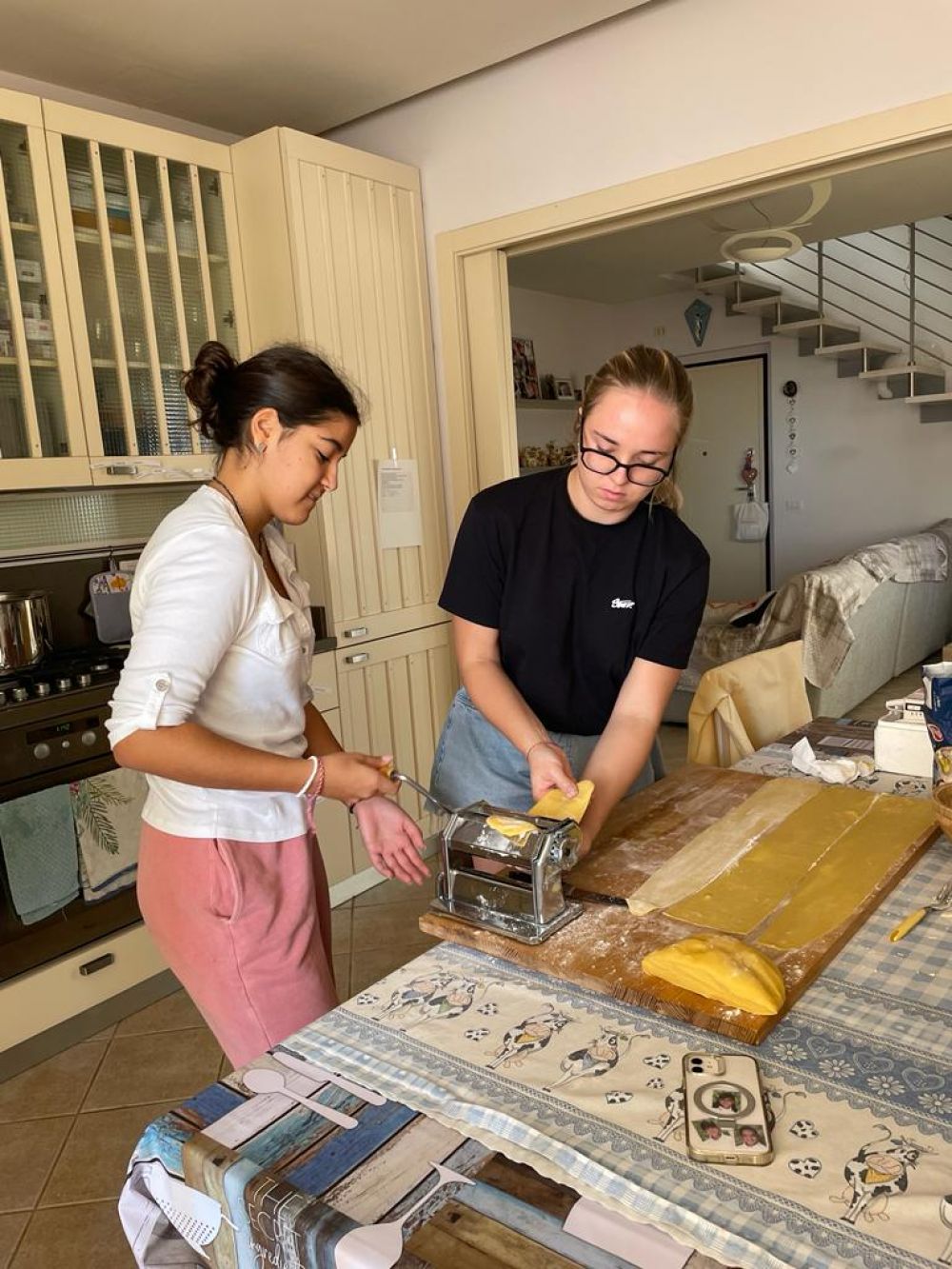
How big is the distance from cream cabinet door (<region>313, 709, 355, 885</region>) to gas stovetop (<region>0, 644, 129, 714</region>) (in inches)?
27.2

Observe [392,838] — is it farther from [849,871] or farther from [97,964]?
[97,964]

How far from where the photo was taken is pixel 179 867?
1306mm

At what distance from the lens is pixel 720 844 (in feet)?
4.31

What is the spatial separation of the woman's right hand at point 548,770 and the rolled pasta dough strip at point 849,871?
34cm

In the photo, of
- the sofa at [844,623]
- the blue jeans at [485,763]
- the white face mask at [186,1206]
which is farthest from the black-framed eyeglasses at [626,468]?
the sofa at [844,623]

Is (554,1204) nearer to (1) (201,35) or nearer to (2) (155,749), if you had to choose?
(2) (155,749)

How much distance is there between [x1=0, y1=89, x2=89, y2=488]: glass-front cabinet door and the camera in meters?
2.48

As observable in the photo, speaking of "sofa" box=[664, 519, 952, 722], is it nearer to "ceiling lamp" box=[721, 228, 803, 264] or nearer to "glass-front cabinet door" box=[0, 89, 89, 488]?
"ceiling lamp" box=[721, 228, 803, 264]

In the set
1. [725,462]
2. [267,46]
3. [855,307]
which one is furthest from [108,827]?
[855,307]

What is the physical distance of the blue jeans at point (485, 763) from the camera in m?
1.69

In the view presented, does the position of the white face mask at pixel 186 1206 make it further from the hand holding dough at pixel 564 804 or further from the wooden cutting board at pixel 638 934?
the hand holding dough at pixel 564 804

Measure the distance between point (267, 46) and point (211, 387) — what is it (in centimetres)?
187

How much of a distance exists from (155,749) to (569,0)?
242cm

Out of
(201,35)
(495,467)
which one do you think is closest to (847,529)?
(495,467)
